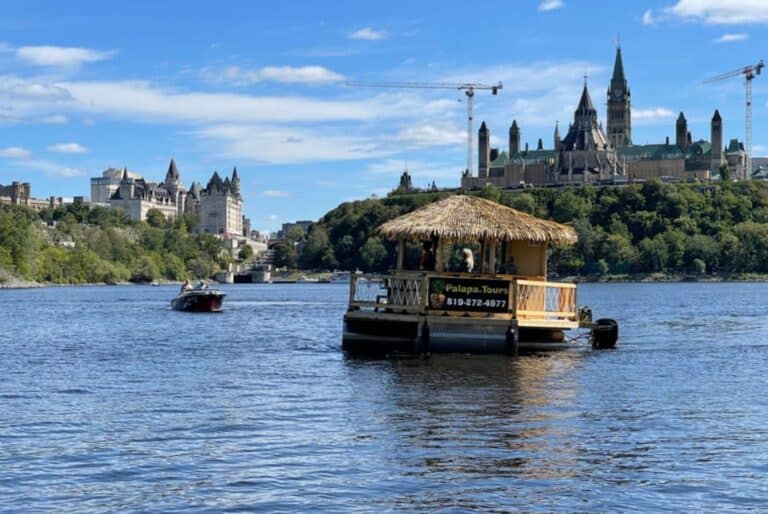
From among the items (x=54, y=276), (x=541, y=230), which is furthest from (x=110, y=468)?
(x=54, y=276)

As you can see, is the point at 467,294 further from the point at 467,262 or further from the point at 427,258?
the point at 467,262

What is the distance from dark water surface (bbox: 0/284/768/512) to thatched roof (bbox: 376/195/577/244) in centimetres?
408

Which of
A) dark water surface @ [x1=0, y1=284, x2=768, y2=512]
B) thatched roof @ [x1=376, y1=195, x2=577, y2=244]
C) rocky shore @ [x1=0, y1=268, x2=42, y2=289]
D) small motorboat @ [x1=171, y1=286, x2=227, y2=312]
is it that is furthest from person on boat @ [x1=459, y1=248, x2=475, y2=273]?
rocky shore @ [x1=0, y1=268, x2=42, y2=289]

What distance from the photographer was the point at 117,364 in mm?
39062

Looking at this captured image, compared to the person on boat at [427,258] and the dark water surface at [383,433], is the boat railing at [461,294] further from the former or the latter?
the dark water surface at [383,433]

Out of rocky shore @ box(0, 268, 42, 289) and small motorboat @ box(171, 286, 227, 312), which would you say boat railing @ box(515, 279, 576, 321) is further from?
rocky shore @ box(0, 268, 42, 289)

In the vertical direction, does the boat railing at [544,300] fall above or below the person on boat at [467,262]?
below

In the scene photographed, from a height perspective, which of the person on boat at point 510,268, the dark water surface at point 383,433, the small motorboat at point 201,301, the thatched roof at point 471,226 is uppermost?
the thatched roof at point 471,226

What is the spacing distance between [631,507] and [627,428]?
6.84 meters

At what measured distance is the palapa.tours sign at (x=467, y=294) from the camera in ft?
124

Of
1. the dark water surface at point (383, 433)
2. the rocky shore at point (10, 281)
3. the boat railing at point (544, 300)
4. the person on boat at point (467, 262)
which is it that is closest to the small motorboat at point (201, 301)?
the dark water surface at point (383, 433)

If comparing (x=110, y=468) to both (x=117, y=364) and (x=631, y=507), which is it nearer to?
(x=631, y=507)

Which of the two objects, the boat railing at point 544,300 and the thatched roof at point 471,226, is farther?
the boat railing at point 544,300

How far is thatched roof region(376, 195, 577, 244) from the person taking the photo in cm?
3819
